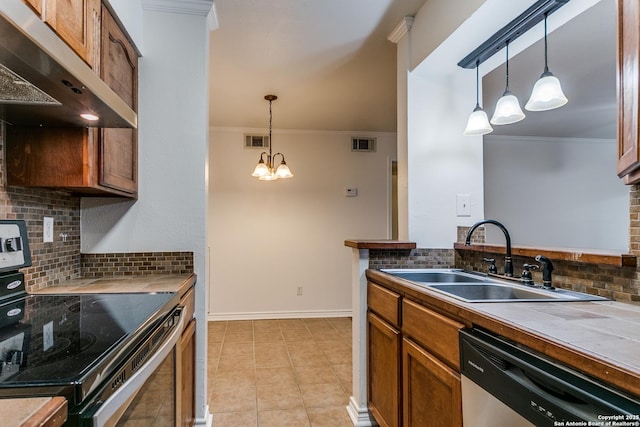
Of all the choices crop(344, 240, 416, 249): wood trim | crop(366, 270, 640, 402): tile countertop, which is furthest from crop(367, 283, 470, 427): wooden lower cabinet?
crop(344, 240, 416, 249): wood trim

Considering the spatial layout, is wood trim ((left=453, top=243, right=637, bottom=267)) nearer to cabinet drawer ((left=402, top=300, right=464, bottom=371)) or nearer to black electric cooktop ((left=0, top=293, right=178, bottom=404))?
cabinet drawer ((left=402, top=300, right=464, bottom=371))

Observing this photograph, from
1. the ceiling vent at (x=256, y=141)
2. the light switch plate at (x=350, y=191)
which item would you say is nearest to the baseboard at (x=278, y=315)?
the light switch plate at (x=350, y=191)

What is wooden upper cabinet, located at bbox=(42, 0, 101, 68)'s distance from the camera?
103 centimetres

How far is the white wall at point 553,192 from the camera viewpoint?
194 inches

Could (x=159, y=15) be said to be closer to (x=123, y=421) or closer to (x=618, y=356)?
(x=123, y=421)

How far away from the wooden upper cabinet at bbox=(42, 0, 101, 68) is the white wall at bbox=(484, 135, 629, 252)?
473 cm

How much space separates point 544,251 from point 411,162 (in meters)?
0.93

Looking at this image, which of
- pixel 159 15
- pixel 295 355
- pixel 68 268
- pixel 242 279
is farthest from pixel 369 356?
pixel 242 279

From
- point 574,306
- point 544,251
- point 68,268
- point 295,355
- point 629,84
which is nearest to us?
point 629,84

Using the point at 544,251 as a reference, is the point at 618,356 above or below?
below

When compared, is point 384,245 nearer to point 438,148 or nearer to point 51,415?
point 438,148

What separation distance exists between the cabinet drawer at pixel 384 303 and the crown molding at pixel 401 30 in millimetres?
1563

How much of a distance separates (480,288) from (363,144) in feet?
10.7

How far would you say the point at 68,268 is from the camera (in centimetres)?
177
